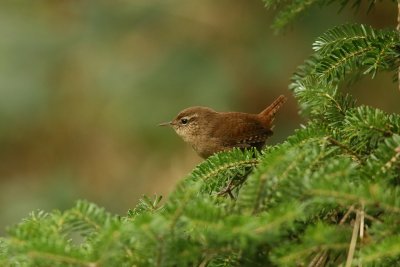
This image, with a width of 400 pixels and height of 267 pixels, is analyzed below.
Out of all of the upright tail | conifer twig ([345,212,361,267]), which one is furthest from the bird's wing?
conifer twig ([345,212,361,267])

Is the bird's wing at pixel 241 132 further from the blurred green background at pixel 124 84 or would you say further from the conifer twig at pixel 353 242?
the conifer twig at pixel 353 242

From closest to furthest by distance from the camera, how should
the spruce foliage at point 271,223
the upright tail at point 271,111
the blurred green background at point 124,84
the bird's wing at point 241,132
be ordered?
the spruce foliage at point 271,223, the bird's wing at point 241,132, the upright tail at point 271,111, the blurred green background at point 124,84

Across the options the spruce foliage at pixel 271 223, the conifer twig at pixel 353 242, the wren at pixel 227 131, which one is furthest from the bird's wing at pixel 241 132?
the conifer twig at pixel 353 242

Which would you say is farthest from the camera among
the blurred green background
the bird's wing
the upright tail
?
the blurred green background

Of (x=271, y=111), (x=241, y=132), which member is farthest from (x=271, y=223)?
(x=271, y=111)

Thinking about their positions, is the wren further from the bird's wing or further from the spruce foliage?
the spruce foliage

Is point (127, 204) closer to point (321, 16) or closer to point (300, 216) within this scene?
point (321, 16)
